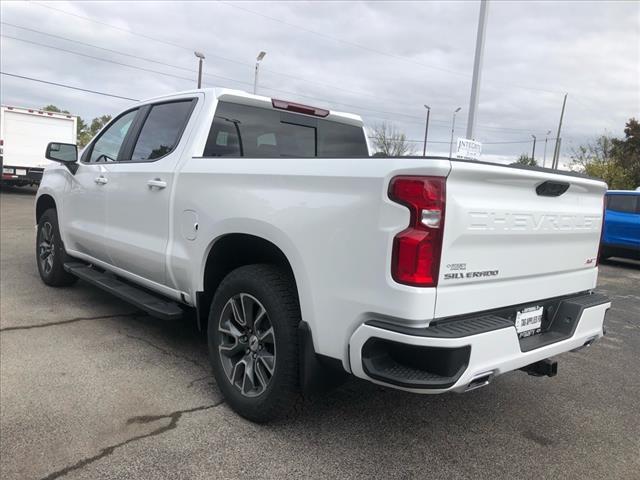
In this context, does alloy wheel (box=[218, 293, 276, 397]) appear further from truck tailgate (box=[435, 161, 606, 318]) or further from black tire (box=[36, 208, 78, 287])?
black tire (box=[36, 208, 78, 287])

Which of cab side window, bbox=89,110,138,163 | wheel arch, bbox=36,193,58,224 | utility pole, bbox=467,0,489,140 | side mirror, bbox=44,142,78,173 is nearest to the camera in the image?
cab side window, bbox=89,110,138,163

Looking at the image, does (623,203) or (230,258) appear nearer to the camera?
(230,258)

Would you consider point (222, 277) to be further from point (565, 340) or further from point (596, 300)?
point (596, 300)

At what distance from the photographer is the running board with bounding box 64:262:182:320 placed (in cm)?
369

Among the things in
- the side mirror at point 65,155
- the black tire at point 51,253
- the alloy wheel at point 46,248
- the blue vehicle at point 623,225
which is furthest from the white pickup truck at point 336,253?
the blue vehicle at point 623,225

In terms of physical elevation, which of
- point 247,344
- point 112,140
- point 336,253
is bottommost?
point 247,344

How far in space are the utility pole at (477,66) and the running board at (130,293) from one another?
845 cm

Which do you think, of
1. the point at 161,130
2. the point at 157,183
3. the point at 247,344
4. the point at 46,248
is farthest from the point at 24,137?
the point at 247,344

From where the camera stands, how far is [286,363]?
9.02 ft

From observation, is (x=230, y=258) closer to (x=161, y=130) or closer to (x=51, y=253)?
(x=161, y=130)

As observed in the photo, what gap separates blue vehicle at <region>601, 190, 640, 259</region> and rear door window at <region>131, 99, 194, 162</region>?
10.2 meters

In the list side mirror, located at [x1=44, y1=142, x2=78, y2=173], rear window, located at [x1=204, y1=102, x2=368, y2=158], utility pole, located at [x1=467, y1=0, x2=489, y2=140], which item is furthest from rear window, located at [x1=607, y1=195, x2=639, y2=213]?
side mirror, located at [x1=44, y1=142, x2=78, y2=173]

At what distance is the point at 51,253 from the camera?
596 centimetres

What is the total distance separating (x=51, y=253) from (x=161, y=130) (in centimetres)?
273
